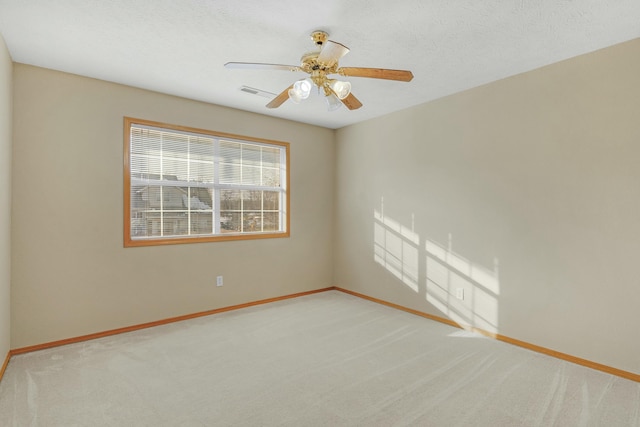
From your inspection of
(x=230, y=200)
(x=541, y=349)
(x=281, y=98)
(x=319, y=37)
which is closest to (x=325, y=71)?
(x=319, y=37)

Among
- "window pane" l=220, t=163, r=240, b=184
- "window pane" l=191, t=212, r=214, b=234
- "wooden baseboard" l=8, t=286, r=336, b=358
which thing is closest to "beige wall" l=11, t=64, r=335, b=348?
"wooden baseboard" l=8, t=286, r=336, b=358

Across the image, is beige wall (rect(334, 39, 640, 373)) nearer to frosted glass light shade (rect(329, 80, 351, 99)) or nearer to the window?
the window

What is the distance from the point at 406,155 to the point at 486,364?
244 cm

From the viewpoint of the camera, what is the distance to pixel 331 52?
2.04m

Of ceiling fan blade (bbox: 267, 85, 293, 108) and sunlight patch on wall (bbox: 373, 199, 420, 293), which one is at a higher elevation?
ceiling fan blade (bbox: 267, 85, 293, 108)

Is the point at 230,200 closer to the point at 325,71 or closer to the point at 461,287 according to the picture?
the point at 325,71

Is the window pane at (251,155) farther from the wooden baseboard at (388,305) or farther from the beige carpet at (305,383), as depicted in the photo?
the beige carpet at (305,383)

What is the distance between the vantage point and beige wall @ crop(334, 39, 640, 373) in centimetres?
255

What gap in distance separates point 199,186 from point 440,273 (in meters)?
2.98

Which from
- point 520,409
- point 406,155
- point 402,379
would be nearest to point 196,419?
point 402,379

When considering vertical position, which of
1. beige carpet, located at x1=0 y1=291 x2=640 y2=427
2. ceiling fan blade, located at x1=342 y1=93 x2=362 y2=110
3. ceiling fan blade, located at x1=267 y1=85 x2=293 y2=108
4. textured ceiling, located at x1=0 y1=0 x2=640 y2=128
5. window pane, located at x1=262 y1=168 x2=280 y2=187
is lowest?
beige carpet, located at x1=0 y1=291 x2=640 y2=427

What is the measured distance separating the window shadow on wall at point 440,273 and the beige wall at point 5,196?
378 cm

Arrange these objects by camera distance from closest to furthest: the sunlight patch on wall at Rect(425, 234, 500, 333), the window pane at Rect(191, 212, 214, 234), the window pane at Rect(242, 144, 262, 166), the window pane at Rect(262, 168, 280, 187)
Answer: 1. the sunlight patch on wall at Rect(425, 234, 500, 333)
2. the window pane at Rect(191, 212, 214, 234)
3. the window pane at Rect(242, 144, 262, 166)
4. the window pane at Rect(262, 168, 280, 187)

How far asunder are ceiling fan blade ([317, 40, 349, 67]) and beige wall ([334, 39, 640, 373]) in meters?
2.01
